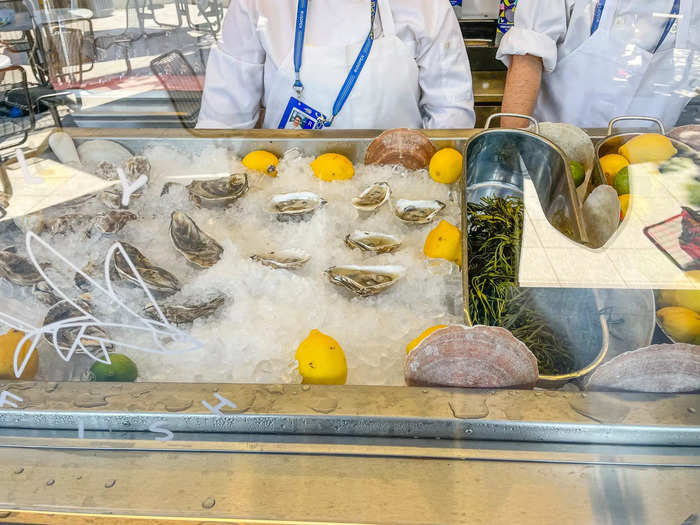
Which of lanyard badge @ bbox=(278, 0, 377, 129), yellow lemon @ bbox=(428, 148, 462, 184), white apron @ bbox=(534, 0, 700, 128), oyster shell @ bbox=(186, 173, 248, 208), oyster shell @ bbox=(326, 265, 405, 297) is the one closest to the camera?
oyster shell @ bbox=(326, 265, 405, 297)

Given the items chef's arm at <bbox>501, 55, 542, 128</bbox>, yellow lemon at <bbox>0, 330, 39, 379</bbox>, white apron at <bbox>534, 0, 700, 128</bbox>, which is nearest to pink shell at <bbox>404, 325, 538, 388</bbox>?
yellow lemon at <bbox>0, 330, 39, 379</bbox>

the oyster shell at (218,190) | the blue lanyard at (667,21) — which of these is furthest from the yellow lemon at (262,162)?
the blue lanyard at (667,21)

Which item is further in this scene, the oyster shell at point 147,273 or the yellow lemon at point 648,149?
the yellow lemon at point 648,149

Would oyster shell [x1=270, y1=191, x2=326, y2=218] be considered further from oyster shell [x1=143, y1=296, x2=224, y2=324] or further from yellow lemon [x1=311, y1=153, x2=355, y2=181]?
oyster shell [x1=143, y1=296, x2=224, y2=324]

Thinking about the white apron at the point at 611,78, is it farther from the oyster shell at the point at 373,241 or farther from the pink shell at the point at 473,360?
the pink shell at the point at 473,360

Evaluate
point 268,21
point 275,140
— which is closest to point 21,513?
point 275,140

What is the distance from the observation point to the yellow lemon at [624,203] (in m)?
0.94

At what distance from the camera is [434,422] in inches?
26.9

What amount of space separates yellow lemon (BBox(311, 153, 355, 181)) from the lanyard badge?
607 millimetres

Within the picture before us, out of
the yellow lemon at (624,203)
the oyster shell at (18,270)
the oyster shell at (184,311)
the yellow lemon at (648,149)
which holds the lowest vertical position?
the oyster shell at (184,311)

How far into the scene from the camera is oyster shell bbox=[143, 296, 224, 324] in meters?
0.80

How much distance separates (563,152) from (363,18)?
3.35 feet

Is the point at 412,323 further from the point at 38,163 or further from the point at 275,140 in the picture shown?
the point at 38,163

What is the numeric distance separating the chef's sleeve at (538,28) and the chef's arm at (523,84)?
36 mm
